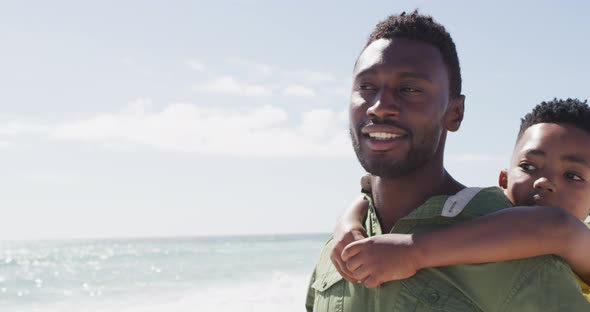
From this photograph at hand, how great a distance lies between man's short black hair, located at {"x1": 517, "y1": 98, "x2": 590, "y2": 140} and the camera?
279 centimetres

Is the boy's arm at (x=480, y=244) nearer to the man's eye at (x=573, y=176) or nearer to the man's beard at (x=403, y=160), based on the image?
the man's beard at (x=403, y=160)

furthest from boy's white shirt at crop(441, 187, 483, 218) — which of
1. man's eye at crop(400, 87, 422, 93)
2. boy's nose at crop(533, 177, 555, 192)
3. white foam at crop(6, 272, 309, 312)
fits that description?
white foam at crop(6, 272, 309, 312)

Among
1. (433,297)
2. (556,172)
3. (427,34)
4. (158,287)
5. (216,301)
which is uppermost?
(427,34)

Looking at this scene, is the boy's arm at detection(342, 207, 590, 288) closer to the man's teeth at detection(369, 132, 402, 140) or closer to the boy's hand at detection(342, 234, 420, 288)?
the boy's hand at detection(342, 234, 420, 288)

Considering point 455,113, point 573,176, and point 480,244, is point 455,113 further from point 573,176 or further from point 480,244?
point 573,176

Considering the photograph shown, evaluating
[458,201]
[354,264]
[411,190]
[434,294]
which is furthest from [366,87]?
[434,294]

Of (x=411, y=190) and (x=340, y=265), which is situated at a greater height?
(x=411, y=190)

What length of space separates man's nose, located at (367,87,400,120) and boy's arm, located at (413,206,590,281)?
38 cm

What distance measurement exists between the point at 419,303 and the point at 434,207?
0.30 metres

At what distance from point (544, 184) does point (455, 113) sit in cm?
59

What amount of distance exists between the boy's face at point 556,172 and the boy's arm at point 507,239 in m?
0.58

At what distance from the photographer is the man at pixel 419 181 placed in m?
1.94

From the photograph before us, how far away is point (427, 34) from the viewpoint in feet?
7.48

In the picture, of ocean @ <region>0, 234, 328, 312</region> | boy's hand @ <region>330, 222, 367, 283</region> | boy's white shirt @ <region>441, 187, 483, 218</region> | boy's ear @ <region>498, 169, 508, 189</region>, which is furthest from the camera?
ocean @ <region>0, 234, 328, 312</region>
